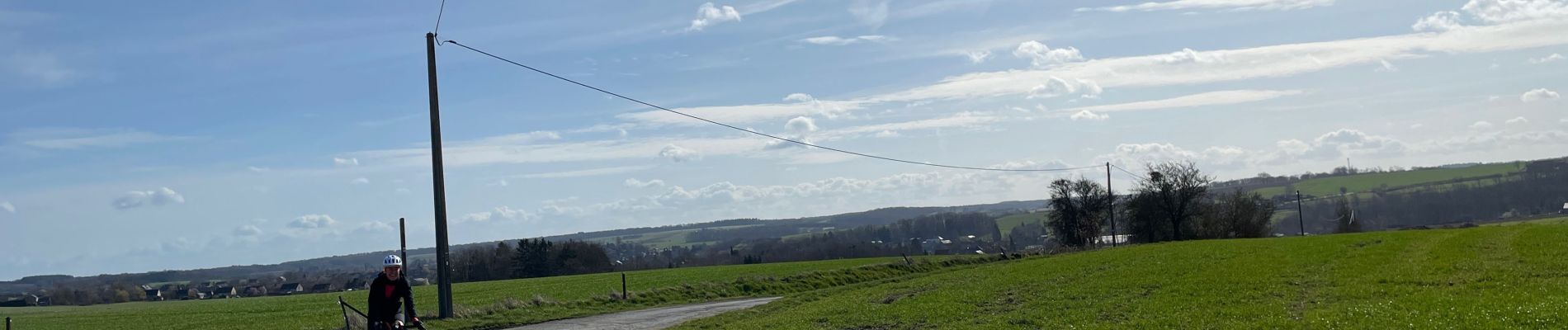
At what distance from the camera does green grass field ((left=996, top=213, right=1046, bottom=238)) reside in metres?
174

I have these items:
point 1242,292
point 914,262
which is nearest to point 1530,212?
point 914,262

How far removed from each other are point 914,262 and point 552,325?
37194 millimetres

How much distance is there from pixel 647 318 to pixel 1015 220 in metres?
162

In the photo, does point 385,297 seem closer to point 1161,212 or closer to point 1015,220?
point 1161,212

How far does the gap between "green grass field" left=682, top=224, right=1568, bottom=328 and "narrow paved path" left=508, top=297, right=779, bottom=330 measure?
4.49 ft

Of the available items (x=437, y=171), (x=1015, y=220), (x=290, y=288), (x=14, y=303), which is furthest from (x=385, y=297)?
(x=1015, y=220)

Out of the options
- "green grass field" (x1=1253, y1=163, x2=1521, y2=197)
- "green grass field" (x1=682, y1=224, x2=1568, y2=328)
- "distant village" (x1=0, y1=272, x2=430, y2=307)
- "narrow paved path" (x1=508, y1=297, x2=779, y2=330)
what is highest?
"green grass field" (x1=1253, y1=163, x2=1521, y2=197)

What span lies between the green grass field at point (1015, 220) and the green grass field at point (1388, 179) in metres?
32.5

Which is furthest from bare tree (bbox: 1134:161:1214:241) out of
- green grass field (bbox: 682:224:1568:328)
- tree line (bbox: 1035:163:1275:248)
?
green grass field (bbox: 682:224:1568:328)

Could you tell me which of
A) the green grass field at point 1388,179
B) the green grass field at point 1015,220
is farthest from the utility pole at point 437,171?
the green grass field at point 1388,179

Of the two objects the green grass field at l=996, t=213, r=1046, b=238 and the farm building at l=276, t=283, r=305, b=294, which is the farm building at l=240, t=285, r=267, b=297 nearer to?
the farm building at l=276, t=283, r=305, b=294

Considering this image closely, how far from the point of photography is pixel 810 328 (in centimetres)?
2228

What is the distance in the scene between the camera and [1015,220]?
186875 mm

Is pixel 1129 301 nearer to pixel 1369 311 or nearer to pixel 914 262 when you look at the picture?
pixel 1369 311
